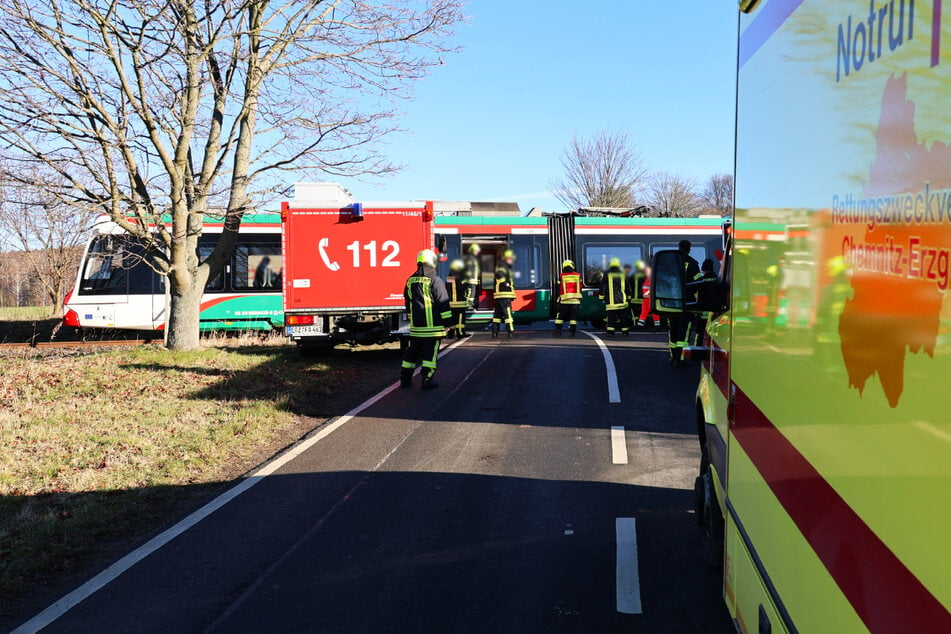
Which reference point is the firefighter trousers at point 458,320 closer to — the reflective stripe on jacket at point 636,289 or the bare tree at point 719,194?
the reflective stripe on jacket at point 636,289

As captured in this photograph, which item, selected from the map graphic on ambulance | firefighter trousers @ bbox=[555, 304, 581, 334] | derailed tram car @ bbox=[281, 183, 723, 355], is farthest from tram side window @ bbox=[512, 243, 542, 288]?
the map graphic on ambulance

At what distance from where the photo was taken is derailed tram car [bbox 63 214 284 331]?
2197 centimetres

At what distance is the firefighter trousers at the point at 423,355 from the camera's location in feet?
39.9

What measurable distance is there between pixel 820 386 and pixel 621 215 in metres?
25.2

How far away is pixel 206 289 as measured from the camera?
884 inches

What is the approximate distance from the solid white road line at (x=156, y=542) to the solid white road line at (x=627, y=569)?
3.12 metres

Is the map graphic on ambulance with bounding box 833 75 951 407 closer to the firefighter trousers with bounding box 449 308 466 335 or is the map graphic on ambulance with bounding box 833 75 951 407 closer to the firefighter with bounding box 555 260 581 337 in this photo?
the firefighter trousers with bounding box 449 308 466 335

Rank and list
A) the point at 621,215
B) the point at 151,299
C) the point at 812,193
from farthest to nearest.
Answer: the point at 621,215, the point at 151,299, the point at 812,193

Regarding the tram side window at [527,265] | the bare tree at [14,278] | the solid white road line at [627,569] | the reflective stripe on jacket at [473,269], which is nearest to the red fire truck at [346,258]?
the reflective stripe on jacket at [473,269]

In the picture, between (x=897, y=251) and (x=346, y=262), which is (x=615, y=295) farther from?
(x=897, y=251)

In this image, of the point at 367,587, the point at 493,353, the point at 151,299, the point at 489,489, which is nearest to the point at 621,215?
A: the point at 493,353

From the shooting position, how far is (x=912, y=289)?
4.86ft

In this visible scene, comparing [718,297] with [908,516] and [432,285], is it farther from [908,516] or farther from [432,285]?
[432,285]

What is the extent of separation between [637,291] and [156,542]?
15591mm
